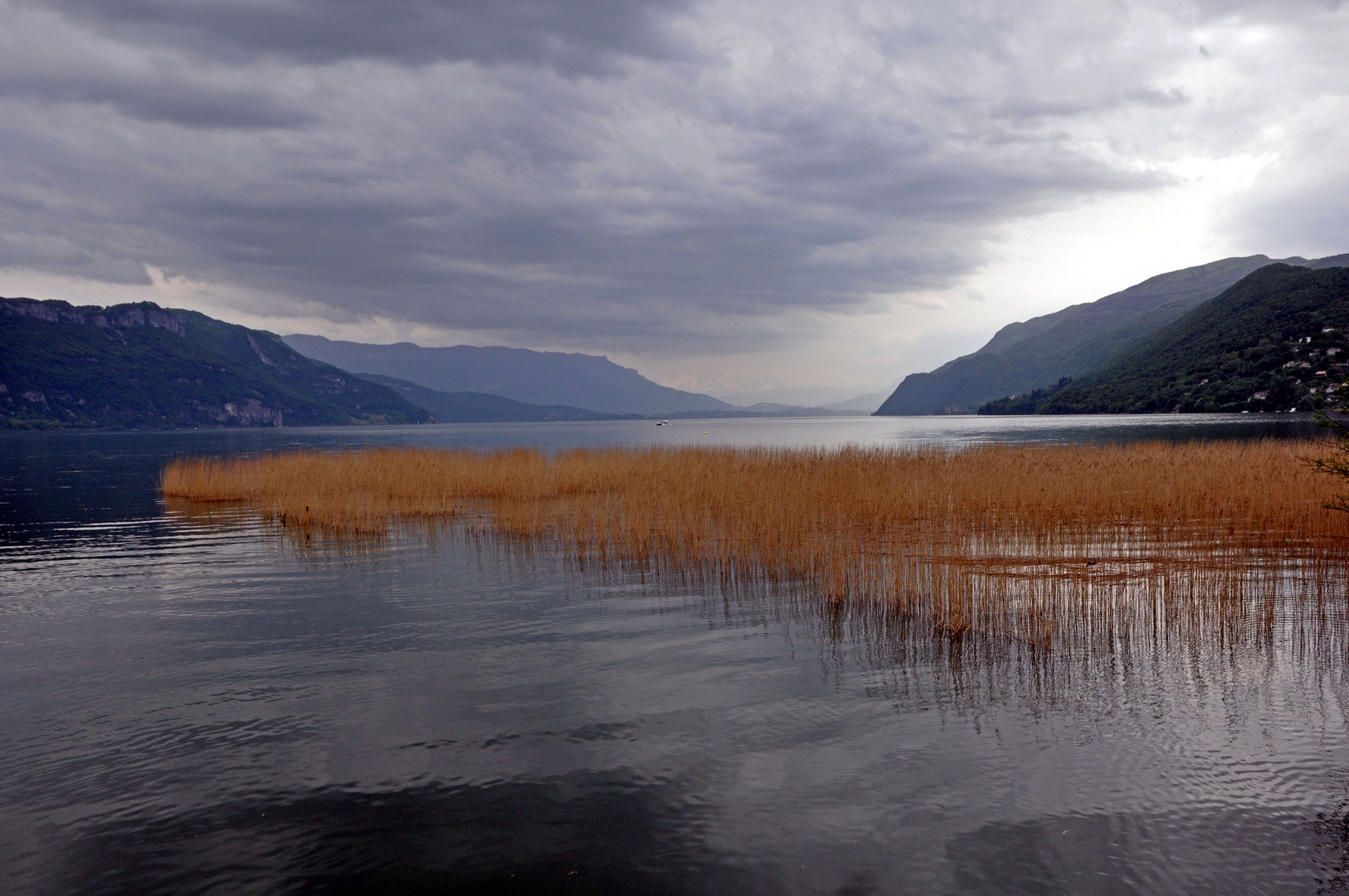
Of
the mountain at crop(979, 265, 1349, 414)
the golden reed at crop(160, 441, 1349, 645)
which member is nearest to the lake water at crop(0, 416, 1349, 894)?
the golden reed at crop(160, 441, 1349, 645)

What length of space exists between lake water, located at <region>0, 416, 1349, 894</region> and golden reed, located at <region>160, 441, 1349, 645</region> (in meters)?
1.13

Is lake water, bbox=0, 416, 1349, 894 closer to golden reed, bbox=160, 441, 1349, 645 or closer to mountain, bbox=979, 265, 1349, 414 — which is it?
golden reed, bbox=160, 441, 1349, 645

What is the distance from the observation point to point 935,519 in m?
18.2

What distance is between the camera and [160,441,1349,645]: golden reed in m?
10.9

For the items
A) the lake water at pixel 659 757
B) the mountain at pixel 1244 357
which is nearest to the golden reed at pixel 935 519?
the lake water at pixel 659 757

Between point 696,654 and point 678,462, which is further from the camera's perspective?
point 678,462

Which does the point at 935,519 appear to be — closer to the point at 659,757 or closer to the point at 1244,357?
the point at 659,757

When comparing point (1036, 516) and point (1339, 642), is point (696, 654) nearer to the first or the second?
point (1339, 642)

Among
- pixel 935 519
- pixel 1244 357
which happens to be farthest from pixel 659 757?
pixel 1244 357

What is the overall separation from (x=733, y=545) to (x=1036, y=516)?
757 centimetres

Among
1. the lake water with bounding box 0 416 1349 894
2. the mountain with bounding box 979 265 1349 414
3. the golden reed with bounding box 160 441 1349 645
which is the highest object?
the mountain with bounding box 979 265 1349 414

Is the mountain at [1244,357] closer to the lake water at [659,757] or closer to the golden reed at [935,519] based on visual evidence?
the golden reed at [935,519]

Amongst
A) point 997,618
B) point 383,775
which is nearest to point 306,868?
point 383,775

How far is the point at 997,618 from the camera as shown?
10.3 meters
